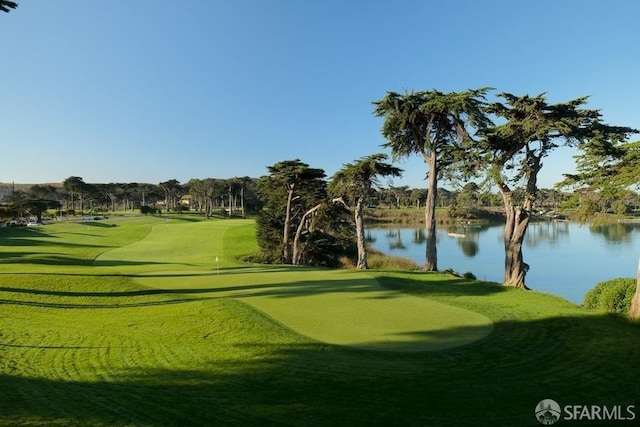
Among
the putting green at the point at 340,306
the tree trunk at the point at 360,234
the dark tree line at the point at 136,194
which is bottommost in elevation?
the putting green at the point at 340,306

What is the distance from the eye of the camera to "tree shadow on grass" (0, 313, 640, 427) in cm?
557

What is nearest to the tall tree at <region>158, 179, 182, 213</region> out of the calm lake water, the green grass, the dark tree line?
the dark tree line

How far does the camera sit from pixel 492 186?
19.7 metres

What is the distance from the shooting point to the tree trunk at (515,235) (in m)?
19.6

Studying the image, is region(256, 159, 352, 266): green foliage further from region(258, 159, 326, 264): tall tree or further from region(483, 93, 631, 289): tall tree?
region(483, 93, 631, 289): tall tree

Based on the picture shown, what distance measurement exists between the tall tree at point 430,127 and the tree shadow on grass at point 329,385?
47.3 ft

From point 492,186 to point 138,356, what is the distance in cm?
1718

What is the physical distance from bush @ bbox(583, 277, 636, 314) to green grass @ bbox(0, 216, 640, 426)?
47.3 inches

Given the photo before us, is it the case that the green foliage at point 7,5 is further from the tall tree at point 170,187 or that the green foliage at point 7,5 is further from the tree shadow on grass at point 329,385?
the tall tree at point 170,187

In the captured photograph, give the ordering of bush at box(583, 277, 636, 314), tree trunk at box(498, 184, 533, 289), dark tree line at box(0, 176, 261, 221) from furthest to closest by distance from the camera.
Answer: dark tree line at box(0, 176, 261, 221) < tree trunk at box(498, 184, 533, 289) < bush at box(583, 277, 636, 314)

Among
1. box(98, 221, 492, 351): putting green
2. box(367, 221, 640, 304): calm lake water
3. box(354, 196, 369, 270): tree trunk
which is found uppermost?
box(354, 196, 369, 270): tree trunk

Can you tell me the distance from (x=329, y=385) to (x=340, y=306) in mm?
5730

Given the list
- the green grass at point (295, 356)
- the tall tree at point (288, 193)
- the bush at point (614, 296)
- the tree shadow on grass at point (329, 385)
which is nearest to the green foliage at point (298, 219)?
the tall tree at point (288, 193)

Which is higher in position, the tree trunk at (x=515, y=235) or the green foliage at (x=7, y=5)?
the green foliage at (x=7, y=5)
